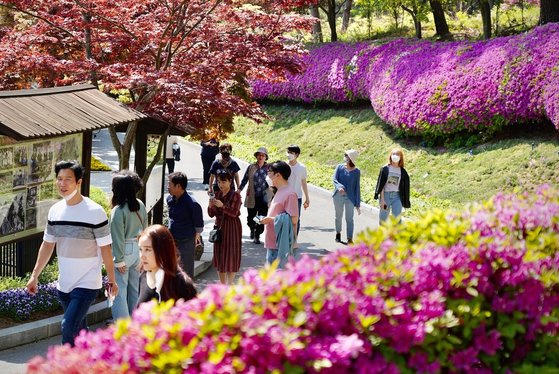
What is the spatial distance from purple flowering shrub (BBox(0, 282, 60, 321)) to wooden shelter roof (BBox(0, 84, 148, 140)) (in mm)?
1694

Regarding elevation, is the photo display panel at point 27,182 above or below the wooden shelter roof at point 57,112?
below

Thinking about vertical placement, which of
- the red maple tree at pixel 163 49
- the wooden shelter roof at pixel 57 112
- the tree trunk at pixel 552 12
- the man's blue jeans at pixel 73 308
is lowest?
the man's blue jeans at pixel 73 308

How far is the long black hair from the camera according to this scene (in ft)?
31.8

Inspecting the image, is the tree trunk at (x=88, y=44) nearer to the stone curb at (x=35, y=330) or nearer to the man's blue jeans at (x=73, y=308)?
the stone curb at (x=35, y=330)

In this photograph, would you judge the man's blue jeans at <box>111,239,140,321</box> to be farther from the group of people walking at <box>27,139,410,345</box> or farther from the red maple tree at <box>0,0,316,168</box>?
the red maple tree at <box>0,0,316,168</box>

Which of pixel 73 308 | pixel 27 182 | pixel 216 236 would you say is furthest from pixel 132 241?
pixel 27 182

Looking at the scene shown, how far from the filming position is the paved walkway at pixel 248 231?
964cm

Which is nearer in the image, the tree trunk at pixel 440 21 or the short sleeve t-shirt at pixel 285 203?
the short sleeve t-shirt at pixel 285 203

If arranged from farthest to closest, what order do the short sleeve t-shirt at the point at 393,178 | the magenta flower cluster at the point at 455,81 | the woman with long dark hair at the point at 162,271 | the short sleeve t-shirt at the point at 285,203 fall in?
the magenta flower cluster at the point at 455,81
the short sleeve t-shirt at the point at 393,178
the short sleeve t-shirt at the point at 285,203
the woman with long dark hair at the point at 162,271

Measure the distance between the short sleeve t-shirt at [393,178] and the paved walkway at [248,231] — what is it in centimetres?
74

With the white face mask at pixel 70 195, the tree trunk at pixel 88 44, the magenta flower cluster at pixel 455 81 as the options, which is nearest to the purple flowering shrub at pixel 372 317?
the white face mask at pixel 70 195

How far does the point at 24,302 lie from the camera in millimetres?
10492

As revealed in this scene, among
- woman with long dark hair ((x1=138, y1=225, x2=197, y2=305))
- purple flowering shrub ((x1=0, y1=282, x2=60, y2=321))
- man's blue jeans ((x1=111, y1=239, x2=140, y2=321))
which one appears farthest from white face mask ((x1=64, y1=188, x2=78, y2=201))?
purple flowering shrub ((x1=0, y1=282, x2=60, y2=321))

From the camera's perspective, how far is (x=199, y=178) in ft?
87.7
